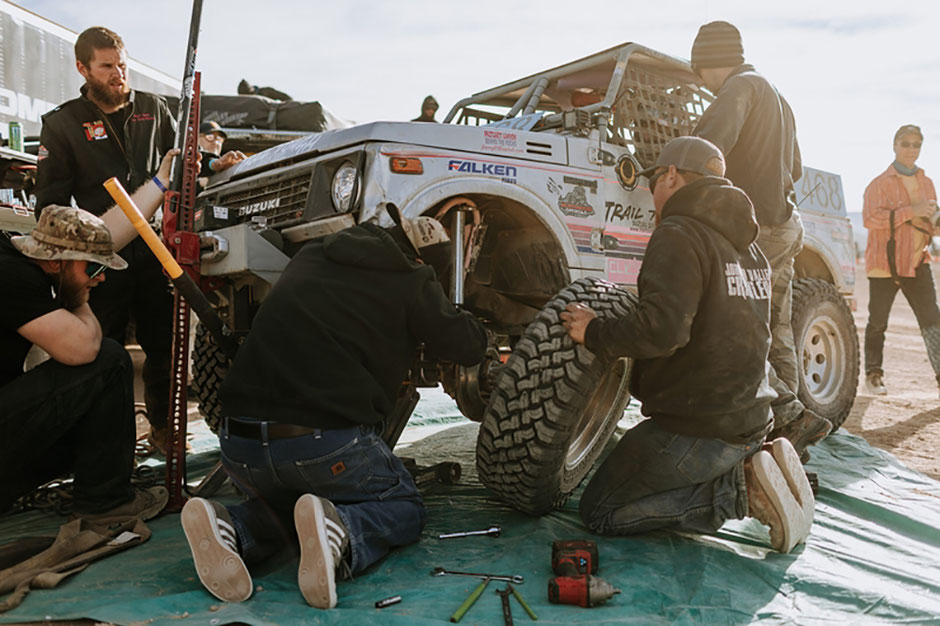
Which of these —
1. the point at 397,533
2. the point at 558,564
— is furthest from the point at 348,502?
the point at 558,564

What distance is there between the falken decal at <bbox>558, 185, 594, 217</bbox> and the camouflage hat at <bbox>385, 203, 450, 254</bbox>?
1.08m

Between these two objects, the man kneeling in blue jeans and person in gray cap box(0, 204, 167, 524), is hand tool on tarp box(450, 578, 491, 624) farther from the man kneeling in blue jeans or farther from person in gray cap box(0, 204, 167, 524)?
person in gray cap box(0, 204, 167, 524)

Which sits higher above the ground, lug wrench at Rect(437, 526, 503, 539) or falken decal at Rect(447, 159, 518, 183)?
falken decal at Rect(447, 159, 518, 183)

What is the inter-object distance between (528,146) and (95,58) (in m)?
2.34

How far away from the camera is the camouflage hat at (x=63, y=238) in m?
2.93

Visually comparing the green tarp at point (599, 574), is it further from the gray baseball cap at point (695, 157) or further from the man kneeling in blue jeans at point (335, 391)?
the gray baseball cap at point (695, 157)

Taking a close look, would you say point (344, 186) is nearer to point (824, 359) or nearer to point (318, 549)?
point (318, 549)

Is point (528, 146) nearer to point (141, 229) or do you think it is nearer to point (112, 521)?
point (141, 229)

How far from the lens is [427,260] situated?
302 centimetres

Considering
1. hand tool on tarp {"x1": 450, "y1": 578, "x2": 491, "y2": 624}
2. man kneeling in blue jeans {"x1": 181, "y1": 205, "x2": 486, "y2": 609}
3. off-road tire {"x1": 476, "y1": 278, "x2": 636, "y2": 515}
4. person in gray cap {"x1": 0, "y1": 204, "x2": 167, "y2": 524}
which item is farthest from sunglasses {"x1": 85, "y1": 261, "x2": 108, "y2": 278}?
hand tool on tarp {"x1": 450, "y1": 578, "x2": 491, "y2": 624}

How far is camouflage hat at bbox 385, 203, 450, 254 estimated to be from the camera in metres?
2.89

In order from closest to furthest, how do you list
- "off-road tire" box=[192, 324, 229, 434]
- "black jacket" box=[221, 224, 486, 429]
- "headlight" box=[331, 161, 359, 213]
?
"black jacket" box=[221, 224, 486, 429] < "headlight" box=[331, 161, 359, 213] < "off-road tire" box=[192, 324, 229, 434]

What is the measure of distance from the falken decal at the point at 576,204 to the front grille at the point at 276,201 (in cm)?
130

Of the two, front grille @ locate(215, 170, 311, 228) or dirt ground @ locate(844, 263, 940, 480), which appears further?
dirt ground @ locate(844, 263, 940, 480)
